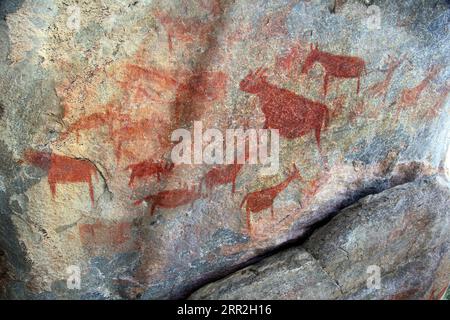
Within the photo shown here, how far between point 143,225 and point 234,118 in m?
0.64

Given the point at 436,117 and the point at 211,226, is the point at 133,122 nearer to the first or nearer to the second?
the point at 211,226

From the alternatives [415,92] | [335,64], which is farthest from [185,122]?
[415,92]

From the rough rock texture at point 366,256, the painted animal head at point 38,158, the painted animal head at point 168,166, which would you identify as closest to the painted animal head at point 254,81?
the painted animal head at point 168,166

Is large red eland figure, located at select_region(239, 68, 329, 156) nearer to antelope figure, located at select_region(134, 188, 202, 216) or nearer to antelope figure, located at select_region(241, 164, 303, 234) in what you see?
antelope figure, located at select_region(241, 164, 303, 234)

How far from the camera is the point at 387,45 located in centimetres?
226

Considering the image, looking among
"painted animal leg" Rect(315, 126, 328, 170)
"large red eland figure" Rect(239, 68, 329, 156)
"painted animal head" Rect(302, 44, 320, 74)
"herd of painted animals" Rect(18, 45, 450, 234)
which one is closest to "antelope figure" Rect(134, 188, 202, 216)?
"herd of painted animals" Rect(18, 45, 450, 234)

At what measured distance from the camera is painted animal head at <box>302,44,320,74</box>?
7.14 feet

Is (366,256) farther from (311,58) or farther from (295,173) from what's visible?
(311,58)

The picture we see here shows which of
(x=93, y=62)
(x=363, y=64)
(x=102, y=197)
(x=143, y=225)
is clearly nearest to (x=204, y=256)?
(x=143, y=225)

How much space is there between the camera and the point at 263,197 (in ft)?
7.47

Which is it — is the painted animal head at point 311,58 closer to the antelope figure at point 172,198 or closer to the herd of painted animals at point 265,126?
the herd of painted animals at point 265,126

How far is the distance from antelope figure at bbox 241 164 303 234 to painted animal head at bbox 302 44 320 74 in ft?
1.49

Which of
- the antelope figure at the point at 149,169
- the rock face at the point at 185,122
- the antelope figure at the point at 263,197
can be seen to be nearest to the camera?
the rock face at the point at 185,122

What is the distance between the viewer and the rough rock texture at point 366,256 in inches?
85.5
